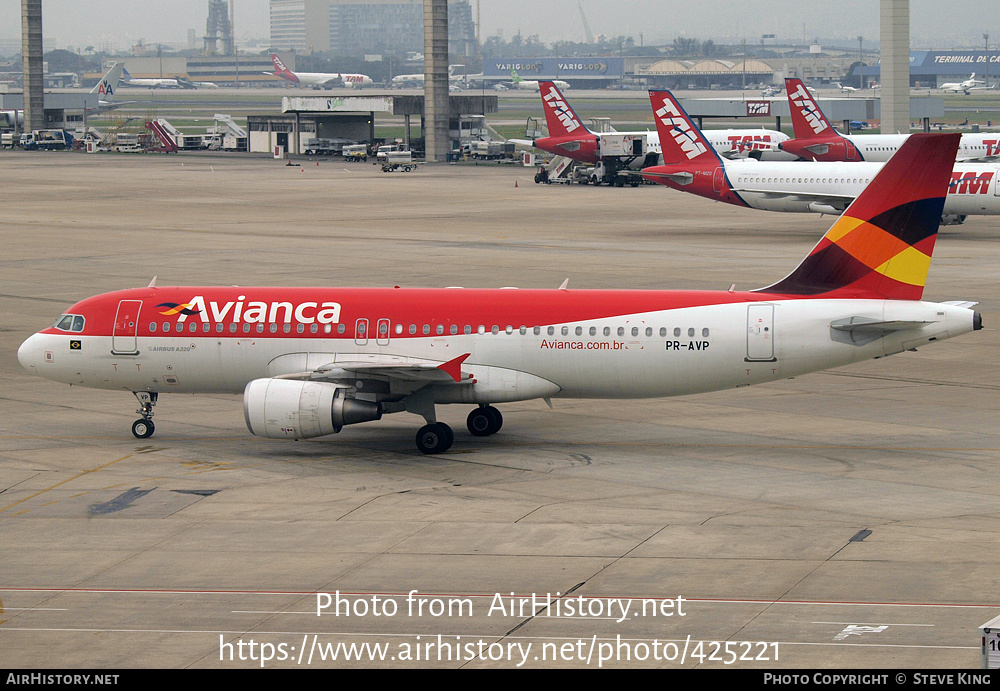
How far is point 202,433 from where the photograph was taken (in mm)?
34344

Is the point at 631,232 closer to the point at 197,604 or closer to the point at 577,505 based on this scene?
the point at 577,505

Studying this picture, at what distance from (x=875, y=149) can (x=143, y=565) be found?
93215 mm

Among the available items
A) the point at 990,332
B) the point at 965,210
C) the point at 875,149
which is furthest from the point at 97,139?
the point at 990,332

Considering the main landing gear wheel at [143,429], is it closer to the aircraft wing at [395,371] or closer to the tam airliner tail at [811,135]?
the aircraft wing at [395,371]

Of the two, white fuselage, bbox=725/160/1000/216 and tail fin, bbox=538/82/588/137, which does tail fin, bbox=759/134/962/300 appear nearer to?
white fuselage, bbox=725/160/1000/216

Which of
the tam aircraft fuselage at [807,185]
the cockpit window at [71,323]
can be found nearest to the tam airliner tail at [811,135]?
the tam aircraft fuselage at [807,185]

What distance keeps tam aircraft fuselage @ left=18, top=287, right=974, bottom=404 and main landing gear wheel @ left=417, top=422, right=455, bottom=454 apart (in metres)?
0.92

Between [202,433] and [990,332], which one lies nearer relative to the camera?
[202,433]

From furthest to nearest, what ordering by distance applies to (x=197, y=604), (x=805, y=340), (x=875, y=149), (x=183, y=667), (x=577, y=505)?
1. (x=875, y=149)
2. (x=805, y=340)
3. (x=577, y=505)
4. (x=197, y=604)
5. (x=183, y=667)

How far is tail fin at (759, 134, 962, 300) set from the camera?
31.2 metres

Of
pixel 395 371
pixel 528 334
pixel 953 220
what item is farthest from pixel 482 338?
pixel 953 220

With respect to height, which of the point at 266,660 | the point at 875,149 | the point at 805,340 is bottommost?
the point at 266,660

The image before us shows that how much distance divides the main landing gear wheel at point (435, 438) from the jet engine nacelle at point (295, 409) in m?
1.80

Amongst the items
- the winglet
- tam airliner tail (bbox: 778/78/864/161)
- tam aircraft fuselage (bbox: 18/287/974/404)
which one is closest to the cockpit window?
tam aircraft fuselage (bbox: 18/287/974/404)
